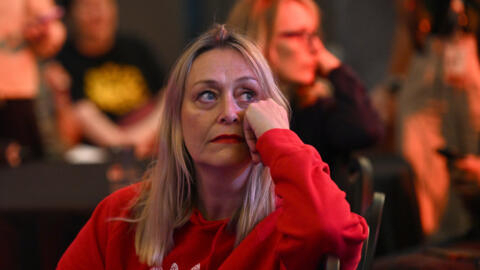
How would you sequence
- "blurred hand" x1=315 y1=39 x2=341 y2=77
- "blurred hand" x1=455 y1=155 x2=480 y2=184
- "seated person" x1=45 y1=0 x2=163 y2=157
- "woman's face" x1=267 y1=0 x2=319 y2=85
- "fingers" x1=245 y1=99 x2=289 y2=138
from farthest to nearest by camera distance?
"seated person" x1=45 y1=0 x2=163 y2=157 → "blurred hand" x1=315 y1=39 x2=341 y2=77 → "woman's face" x1=267 y1=0 x2=319 y2=85 → "blurred hand" x1=455 y1=155 x2=480 y2=184 → "fingers" x1=245 y1=99 x2=289 y2=138

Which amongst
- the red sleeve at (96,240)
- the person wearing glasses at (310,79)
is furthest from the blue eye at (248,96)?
the person wearing glasses at (310,79)

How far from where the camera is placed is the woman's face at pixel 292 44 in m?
2.14

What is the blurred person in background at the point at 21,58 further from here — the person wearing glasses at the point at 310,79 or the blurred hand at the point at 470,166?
the blurred hand at the point at 470,166

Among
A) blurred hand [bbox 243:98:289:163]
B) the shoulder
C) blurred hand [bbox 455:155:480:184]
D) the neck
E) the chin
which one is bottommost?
the shoulder

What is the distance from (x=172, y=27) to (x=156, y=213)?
4842mm

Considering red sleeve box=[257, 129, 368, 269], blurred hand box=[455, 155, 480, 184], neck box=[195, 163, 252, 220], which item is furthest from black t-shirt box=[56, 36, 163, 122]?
red sleeve box=[257, 129, 368, 269]

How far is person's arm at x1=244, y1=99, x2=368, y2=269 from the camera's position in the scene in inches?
41.6

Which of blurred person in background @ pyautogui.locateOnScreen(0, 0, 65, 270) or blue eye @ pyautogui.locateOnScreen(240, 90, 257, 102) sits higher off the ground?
blue eye @ pyautogui.locateOnScreen(240, 90, 257, 102)

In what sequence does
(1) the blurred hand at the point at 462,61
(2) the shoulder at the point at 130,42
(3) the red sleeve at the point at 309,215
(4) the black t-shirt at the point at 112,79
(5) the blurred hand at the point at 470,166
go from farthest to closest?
1. (2) the shoulder at the point at 130,42
2. (4) the black t-shirt at the point at 112,79
3. (1) the blurred hand at the point at 462,61
4. (5) the blurred hand at the point at 470,166
5. (3) the red sleeve at the point at 309,215

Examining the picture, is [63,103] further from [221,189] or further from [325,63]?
[221,189]

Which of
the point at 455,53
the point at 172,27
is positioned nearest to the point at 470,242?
the point at 455,53

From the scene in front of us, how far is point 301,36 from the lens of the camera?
2.17 m

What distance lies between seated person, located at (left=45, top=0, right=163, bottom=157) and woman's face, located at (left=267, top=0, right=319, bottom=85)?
2858mm

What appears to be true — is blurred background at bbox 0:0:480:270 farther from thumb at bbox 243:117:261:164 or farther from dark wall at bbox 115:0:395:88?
thumb at bbox 243:117:261:164
